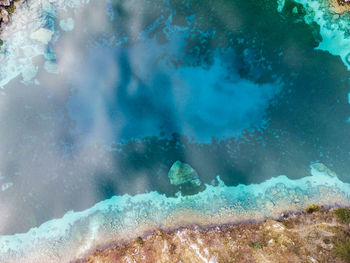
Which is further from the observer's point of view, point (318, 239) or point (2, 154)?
point (2, 154)

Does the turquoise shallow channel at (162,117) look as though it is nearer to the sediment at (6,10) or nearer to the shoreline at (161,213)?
the shoreline at (161,213)

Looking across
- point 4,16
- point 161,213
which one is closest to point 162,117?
point 161,213

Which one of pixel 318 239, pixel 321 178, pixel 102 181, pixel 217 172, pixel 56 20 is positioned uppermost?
pixel 56 20

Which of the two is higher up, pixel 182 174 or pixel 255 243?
pixel 182 174

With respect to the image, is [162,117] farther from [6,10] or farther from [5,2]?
[5,2]

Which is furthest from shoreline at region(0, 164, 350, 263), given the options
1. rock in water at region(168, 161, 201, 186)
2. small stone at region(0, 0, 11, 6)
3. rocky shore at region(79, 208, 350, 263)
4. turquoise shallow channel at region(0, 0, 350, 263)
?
small stone at region(0, 0, 11, 6)

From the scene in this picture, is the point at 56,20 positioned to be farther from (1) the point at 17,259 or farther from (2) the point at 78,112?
(1) the point at 17,259

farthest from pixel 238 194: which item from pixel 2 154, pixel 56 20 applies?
pixel 56 20
